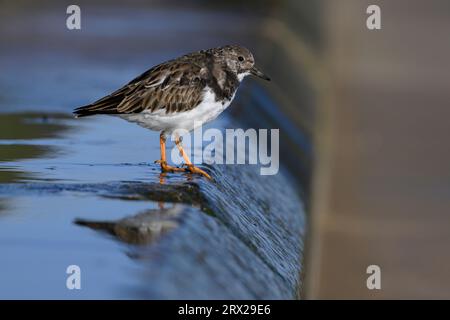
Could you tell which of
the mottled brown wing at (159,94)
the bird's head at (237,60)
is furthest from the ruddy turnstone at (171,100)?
the bird's head at (237,60)

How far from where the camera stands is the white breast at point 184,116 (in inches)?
335

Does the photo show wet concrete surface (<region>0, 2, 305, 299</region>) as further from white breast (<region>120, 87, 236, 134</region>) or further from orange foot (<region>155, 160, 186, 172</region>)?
white breast (<region>120, 87, 236, 134</region>)

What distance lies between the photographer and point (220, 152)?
9727 millimetres

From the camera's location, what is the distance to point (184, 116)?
27.8 ft

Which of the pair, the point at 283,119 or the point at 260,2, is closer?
the point at 283,119

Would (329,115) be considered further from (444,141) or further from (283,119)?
(283,119)

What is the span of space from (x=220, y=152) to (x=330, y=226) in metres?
2.98

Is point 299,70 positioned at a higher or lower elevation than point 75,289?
higher

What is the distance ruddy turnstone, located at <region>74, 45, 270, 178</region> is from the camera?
28.0 feet

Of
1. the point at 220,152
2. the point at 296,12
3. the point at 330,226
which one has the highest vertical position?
the point at 296,12
